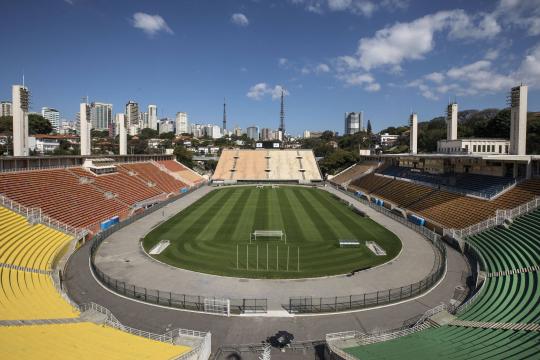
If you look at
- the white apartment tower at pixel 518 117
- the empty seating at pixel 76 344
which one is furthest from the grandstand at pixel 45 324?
the white apartment tower at pixel 518 117

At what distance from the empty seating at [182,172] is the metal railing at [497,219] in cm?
4916

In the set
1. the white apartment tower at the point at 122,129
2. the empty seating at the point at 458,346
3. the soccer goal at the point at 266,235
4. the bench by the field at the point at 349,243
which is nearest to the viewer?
the empty seating at the point at 458,346

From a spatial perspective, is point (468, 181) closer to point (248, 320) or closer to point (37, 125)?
point (248, 320)

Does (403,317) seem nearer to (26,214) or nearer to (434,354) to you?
(434,354)

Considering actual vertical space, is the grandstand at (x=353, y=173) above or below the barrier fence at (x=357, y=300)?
above

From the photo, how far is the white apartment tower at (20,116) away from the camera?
3222cm

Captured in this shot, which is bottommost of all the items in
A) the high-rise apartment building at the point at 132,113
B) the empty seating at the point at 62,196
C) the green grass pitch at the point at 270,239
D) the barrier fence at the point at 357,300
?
the barrier fence at the point at 357,300

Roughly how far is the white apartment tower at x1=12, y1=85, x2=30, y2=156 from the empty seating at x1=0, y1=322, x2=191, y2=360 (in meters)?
27.3

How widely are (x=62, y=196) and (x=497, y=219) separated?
36.0 meters

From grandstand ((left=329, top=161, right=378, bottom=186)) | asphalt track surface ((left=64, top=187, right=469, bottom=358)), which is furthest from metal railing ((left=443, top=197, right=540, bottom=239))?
grandstand ((left=329, top=161, right=378, bottom=186))

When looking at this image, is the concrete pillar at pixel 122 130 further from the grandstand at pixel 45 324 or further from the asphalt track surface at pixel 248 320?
the asphalt track surface at pixel 248 320

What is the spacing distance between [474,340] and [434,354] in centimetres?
180

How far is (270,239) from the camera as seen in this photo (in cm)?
2914

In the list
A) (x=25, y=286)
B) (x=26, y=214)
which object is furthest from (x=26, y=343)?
(x=26, y=214)
